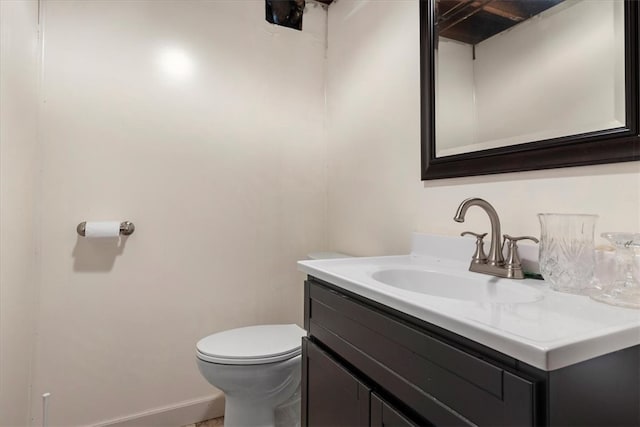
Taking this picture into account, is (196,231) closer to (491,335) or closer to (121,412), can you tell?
(121,412)

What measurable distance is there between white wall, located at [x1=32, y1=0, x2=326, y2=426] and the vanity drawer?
39.2 inches

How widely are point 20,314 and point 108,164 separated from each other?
26.5 inches

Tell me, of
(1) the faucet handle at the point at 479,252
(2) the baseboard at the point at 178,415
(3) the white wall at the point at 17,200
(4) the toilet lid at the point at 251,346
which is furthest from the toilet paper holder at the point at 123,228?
(1) the faucet handle at the point at 479,252

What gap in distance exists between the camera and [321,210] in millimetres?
2010

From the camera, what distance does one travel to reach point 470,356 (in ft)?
1.77

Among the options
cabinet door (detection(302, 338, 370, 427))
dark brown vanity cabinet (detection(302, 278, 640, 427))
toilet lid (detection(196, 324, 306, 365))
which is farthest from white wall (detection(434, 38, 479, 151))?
toilet lid (detection(196, 324, 306, 365))

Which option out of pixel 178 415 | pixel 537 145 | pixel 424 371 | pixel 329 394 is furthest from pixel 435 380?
pixel 178 415

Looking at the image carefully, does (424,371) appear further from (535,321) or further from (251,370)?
(251,370)

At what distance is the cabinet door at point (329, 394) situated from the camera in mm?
782

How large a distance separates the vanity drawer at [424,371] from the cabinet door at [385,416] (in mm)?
24

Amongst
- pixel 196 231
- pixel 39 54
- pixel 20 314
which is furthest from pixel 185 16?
pixel 20 314

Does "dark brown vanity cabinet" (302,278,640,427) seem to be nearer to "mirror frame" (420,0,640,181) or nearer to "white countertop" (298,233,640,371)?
"white countertop" (298,233,640,371)

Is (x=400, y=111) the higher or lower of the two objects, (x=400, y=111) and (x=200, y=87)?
the lower

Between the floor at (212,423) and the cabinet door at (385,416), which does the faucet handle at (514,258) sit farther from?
the floor at (212,423)
